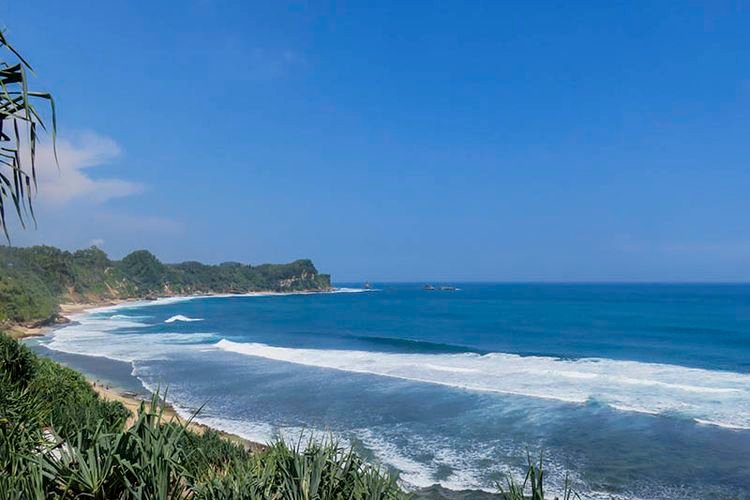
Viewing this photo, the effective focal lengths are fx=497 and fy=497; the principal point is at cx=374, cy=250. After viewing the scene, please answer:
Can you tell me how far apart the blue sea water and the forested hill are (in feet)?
44.5

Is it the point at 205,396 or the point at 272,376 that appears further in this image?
the point at 272,376

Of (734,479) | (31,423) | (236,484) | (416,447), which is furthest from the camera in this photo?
(416,447)

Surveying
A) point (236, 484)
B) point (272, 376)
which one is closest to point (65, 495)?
point (236, 484)

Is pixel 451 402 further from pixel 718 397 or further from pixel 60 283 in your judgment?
pixel 60 283

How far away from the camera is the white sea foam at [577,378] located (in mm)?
18766

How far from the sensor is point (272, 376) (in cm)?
2500

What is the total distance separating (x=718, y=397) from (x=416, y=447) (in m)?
13.6

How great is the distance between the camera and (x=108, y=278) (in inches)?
4323

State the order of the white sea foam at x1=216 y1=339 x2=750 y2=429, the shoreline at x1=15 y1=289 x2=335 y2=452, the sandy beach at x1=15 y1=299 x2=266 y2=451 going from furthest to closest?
1. the white sea foam at x1=216 y1=339 x2=750 y2=429
2. the sandy beach at x1=15 y1=299 x2=266 y2=451
3. the shoreline at x1=15 y1=289 x2=335 y2=452

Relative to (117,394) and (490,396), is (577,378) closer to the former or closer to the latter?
(490,396)

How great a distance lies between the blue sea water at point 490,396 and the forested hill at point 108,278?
13576 millimetres

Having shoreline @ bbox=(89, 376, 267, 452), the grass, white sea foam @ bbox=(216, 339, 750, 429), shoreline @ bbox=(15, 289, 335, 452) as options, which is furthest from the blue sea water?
the grass

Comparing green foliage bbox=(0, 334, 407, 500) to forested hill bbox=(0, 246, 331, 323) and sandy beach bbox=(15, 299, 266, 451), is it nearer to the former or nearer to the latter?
sandy beach bbox=(15, 299, 266, 451)

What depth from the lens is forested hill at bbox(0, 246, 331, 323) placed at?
2087 inches
